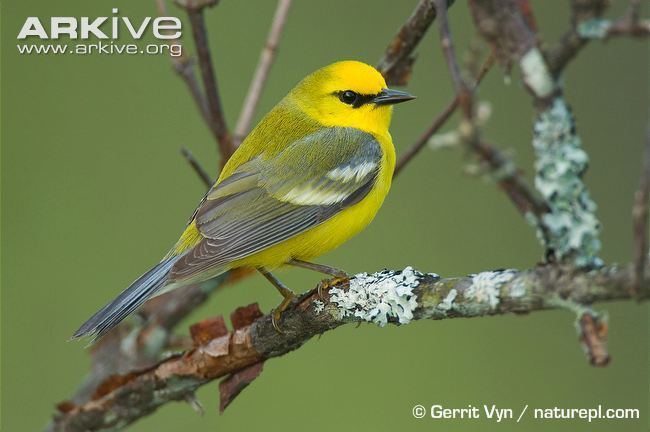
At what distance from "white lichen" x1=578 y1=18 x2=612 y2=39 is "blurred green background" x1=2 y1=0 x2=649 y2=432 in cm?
297

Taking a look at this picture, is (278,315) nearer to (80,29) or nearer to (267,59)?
(267,59)

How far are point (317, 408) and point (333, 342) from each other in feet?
1.59

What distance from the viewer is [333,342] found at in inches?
192

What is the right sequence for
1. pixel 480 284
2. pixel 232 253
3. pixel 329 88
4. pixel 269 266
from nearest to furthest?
pixel 480 284
pixel 232 253
pixel 269 266
pixel 329 88

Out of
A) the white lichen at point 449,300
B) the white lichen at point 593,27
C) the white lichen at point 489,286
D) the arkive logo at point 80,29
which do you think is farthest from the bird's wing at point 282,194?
the white lichen at point 593,27

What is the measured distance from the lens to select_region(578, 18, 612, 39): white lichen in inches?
57.6

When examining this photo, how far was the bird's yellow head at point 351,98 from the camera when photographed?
144 inches

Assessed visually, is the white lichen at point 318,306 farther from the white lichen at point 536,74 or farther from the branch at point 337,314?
the white lichen at point 536,74

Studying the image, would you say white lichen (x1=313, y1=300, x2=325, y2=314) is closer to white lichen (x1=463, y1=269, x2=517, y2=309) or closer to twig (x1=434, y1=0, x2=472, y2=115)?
white lichen (x1=463, y1=269, x2=517, y2=309)

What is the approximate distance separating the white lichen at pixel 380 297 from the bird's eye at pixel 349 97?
139 cm

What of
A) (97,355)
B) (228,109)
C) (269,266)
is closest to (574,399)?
(269,266)

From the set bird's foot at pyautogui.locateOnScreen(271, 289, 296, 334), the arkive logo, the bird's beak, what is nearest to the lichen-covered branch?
bird's foot at pyautogui.locateOnScreen(271, 289, 296, 334)

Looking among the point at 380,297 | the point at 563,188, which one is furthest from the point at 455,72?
the point at 380,297

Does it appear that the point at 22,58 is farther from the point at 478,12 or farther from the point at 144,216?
the point at 478,12
